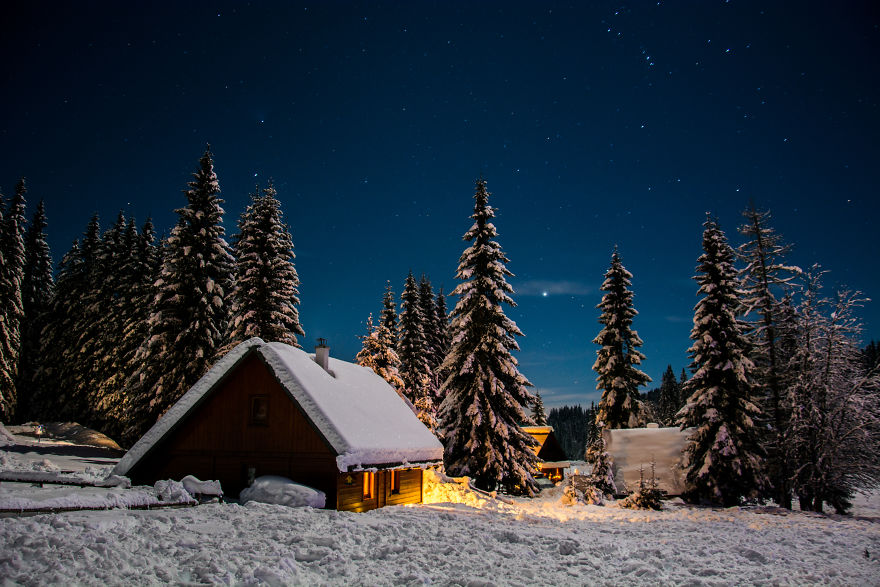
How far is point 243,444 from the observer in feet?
58.1

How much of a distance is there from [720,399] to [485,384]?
40.7ft

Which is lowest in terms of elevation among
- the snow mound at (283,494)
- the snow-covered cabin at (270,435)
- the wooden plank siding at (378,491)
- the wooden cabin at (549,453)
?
the wooden cabin at (549,453)

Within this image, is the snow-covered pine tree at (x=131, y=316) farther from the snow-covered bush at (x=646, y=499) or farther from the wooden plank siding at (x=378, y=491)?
the snow-covered bush at (x=646, y=499)

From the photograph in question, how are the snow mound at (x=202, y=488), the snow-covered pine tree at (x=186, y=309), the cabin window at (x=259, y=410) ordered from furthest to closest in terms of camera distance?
the snow-covered pine tree at (x=186, y=309)
the cabin window at (x=259, y=410)
the snow mound at (x=202, y=488)

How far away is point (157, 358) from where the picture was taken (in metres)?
28.0

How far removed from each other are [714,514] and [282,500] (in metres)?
18.6

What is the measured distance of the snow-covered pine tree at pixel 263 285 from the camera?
29672 millimetres

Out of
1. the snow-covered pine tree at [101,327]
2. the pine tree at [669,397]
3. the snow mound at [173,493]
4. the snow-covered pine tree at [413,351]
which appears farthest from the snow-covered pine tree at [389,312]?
the pine tree at [669,397]

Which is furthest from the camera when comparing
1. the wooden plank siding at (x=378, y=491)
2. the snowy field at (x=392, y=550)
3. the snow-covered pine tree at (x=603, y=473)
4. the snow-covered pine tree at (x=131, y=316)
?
the snow-covered pine tree at (x=131, y=316)

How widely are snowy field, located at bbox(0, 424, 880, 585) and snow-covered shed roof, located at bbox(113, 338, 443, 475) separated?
2023 mm

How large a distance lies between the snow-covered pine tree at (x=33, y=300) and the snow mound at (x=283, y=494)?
4147 cm

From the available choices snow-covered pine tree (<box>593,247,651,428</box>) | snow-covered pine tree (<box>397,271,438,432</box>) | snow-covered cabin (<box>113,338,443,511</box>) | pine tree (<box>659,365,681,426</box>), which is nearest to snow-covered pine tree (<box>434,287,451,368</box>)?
snow-covered pine tree (<box>397,271,438,432</box>)

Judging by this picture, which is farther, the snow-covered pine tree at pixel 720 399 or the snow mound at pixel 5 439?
the snow mound at pixel 5 439

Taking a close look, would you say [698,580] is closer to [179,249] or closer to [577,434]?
[179,249]
